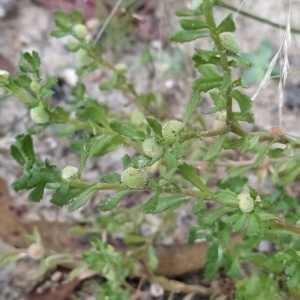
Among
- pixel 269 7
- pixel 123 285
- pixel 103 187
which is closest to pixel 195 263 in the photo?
pixel 123 285

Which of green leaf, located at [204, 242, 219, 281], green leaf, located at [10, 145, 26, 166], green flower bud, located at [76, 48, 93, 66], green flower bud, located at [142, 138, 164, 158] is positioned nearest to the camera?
green leaf, located at [10, 145, 26, 166]

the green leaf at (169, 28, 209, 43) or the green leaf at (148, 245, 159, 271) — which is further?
the green leaf at (148, 245, 159, 271)

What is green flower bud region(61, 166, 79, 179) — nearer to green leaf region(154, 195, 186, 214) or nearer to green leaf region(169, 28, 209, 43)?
green leaf region(154, 195, 186, 214)

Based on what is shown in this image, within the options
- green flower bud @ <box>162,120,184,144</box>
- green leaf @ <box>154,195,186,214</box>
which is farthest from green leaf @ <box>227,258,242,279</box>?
green flower bud @ <box>162,120,184,144</box>

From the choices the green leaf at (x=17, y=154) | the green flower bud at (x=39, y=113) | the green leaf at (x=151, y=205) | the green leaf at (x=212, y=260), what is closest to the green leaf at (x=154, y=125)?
the green leaf at (x=151, y=205)

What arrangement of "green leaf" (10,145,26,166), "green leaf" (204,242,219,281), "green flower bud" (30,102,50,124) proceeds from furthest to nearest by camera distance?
"green leaf" (204,242,219,281)
"green flower bud" (30,102,50,124)
"green leaf" (10,145,26,166)

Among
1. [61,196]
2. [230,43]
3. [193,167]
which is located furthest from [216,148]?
[61,196]
